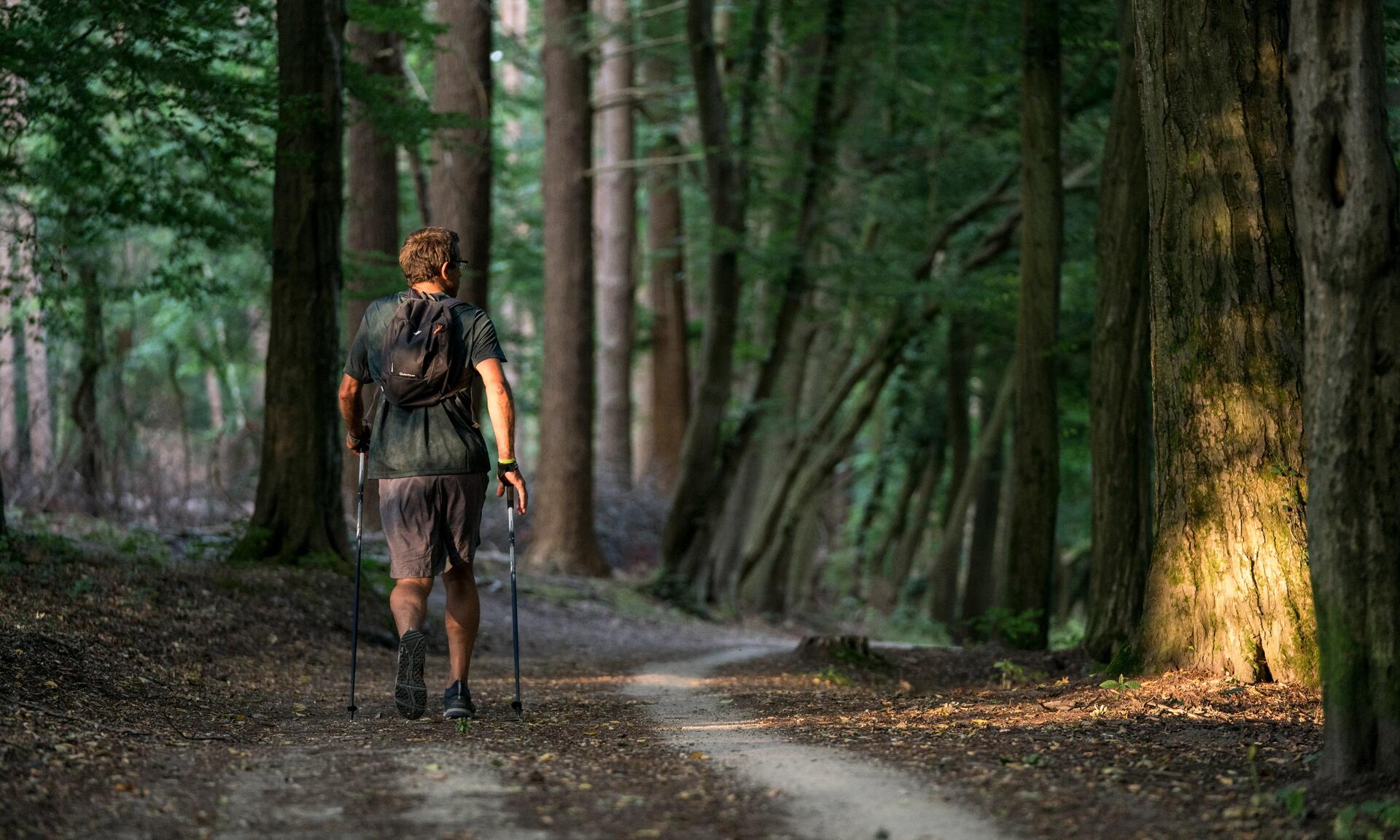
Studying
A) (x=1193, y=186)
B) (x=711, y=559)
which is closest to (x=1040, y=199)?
(x=1193, y=186)

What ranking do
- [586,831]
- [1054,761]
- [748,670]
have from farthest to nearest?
[748,670] → [1054,761] → [586,831]

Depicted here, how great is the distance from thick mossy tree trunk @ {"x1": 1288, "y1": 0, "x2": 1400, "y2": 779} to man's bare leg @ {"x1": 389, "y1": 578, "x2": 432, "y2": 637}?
378 centimetres

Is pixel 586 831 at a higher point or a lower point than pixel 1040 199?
lower

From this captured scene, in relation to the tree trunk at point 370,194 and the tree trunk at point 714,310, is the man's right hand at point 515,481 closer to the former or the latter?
the tree trunk at point 370,194

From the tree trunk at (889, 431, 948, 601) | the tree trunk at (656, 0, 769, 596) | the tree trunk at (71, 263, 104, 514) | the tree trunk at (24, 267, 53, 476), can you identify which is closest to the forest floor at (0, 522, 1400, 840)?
the tree trunk at (71, 263, 104, 514)

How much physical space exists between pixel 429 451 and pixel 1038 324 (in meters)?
7.61

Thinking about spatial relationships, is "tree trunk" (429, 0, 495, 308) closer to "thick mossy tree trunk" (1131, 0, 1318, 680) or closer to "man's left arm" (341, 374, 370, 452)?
"man's left arm" (341, 374, 370, 452)

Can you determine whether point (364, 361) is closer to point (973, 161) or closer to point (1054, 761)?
point (1054, 761)

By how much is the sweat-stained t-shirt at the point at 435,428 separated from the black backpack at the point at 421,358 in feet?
0.13

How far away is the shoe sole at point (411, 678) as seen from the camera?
20.4 ft

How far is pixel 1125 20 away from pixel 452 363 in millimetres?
7112

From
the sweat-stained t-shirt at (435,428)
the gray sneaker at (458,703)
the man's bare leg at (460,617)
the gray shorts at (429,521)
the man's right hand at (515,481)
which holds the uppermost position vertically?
the sweat-stained t-shirt at (435,428)

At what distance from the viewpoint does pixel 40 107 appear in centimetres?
973

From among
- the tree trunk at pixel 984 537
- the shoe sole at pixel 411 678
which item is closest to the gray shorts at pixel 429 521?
the shoe sole at pixel 411 678
